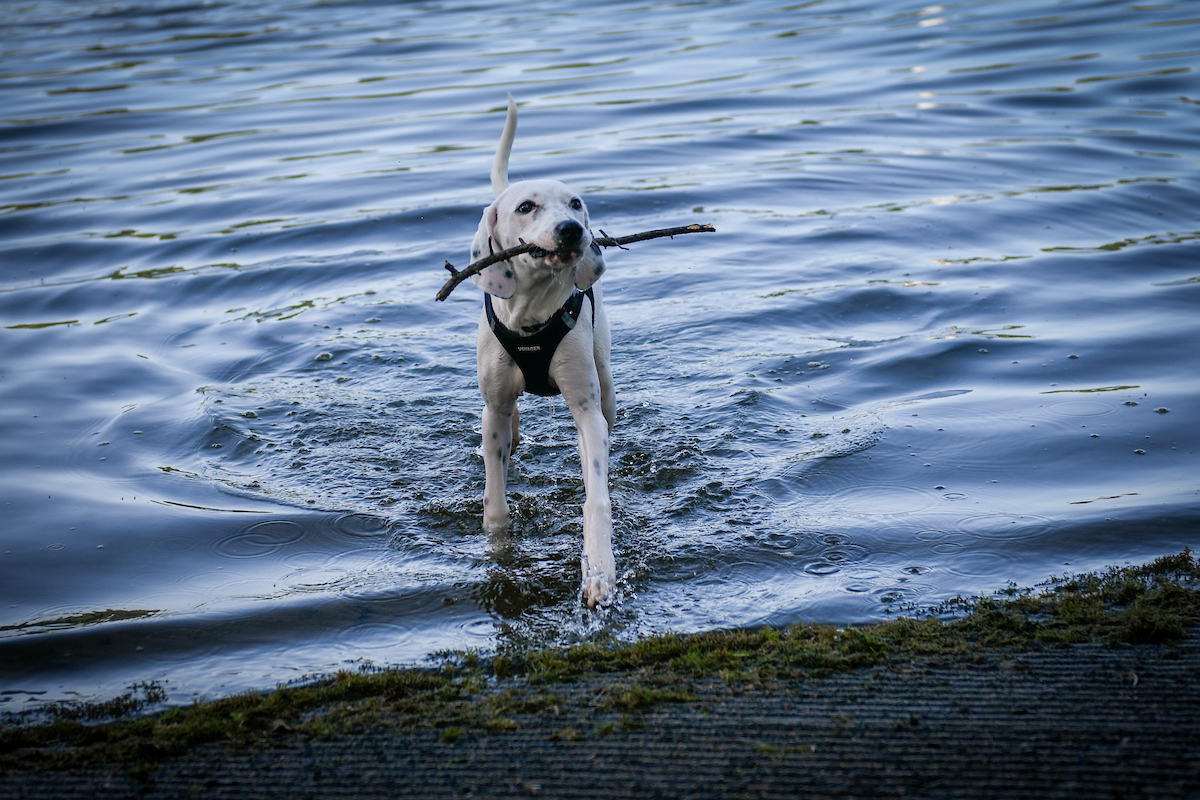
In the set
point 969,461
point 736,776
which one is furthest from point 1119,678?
point 969,461

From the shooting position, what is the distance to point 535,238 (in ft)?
14.2

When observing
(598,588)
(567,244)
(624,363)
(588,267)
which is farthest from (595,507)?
(624,363)

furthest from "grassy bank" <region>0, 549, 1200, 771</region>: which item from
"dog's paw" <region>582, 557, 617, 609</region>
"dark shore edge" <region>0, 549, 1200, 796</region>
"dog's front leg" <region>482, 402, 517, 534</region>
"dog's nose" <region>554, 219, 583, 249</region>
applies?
"dog's nose" <region>554, 219, 583, 249</region>

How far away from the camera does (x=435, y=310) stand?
29.2 feet

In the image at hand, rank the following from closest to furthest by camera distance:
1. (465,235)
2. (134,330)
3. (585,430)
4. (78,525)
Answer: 1. (585,430)
2. (78,525)
3. (134,330)
4. (465,235)

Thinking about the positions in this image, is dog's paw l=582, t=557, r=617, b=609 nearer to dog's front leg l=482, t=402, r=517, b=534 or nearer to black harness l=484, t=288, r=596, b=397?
dog's front leg l=482, t=402, r=517, b=534

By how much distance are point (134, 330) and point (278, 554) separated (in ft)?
13.9

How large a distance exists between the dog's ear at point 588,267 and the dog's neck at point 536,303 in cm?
9

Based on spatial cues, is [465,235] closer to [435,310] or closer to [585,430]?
[435,310]

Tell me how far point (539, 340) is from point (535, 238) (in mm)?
572

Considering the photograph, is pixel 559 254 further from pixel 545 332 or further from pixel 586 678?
pixel 586 678

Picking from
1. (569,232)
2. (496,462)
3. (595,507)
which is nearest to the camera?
(569,232)

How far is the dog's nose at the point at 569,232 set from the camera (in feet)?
13.9

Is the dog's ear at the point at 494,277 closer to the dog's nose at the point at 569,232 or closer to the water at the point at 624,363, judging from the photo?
the dog's nose at the point at 569,232
